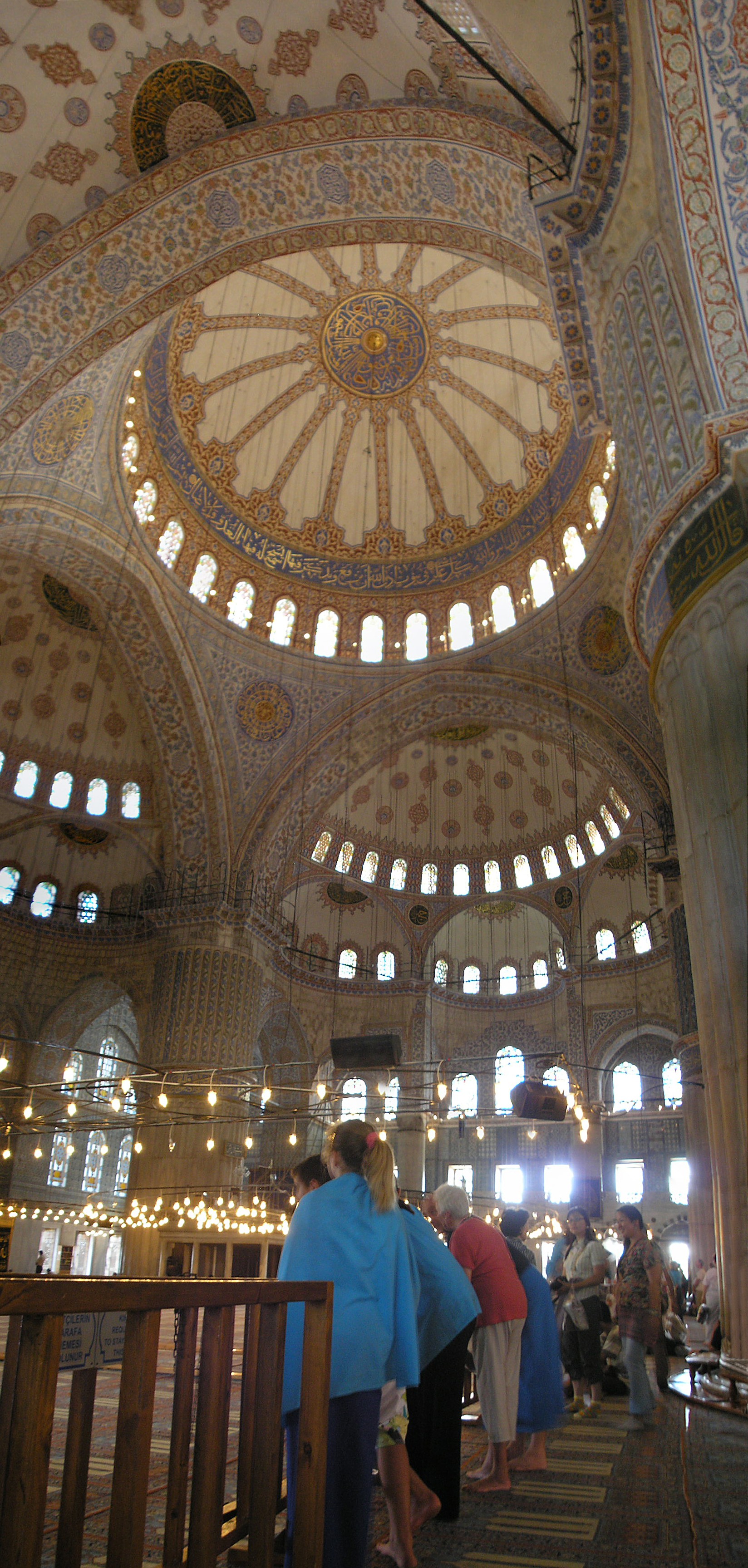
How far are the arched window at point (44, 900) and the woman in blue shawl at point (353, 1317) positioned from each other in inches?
624

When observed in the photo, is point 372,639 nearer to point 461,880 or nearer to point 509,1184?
point 461,880

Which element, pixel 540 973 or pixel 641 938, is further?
pixel 540 973

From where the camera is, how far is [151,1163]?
14.1m

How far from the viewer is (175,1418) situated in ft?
6.07

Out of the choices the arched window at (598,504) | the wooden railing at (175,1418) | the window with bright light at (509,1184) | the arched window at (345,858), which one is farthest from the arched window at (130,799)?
the wooden railing at (175,1418)

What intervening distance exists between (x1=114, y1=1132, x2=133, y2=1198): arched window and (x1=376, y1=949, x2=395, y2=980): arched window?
621 centimetres

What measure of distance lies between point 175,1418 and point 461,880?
18.3 metres

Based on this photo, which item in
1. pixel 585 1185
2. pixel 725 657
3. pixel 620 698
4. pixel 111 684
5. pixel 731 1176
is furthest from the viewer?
pixel 585 1185

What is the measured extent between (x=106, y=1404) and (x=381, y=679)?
1254 cm

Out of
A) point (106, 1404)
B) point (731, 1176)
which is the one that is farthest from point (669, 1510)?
point (106, 1404)

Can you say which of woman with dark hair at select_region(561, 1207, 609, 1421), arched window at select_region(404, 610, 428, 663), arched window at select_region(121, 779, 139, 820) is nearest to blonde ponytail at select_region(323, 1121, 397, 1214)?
woman with dark hair at select_region(561, 1207, 609, 1421)

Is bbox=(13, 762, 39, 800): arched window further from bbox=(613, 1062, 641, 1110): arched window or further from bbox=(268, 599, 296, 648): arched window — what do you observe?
bbox=(613, 1062, 641, 1110): arched window

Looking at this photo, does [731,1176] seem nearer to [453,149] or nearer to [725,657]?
[725,657]

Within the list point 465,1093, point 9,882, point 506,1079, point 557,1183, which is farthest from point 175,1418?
point 465,1093
